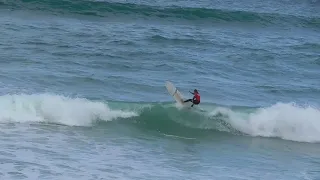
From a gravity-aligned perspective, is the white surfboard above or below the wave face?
above

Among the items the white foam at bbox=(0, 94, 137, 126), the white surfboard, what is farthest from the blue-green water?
the white surfboard

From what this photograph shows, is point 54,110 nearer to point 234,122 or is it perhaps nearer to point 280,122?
point 234,122

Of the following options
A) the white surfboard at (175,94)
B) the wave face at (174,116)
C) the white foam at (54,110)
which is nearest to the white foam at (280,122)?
the wave face at (174,116)

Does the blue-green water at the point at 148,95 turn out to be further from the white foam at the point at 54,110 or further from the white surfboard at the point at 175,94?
the white surfboard at the point at 175,94

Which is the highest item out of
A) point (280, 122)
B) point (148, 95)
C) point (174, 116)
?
point (148, 95)

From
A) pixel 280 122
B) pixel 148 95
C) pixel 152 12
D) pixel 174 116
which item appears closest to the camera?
pixel 174 116

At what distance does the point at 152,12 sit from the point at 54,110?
15.9m

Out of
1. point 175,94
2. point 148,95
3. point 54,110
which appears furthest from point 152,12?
point 54,110

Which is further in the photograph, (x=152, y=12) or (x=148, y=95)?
(x=152, y=12)

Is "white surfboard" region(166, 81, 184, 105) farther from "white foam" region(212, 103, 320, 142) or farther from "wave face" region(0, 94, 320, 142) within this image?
"white foam" region(212, 103, 320, 142)

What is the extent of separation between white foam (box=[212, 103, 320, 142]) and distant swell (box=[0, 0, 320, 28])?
1391 cm

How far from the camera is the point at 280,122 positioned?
746 inches

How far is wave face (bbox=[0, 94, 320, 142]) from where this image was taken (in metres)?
17.6

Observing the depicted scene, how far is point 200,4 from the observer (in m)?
36.6
